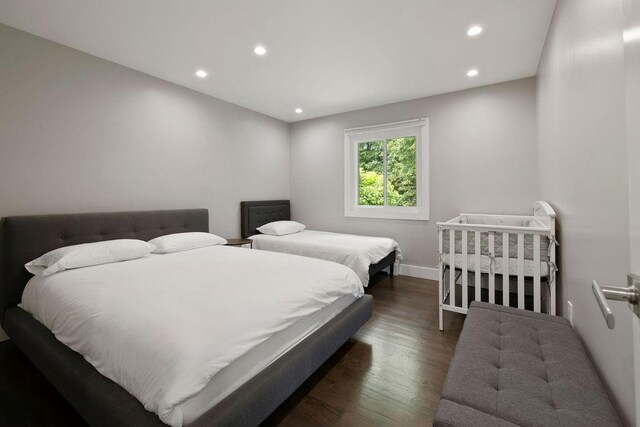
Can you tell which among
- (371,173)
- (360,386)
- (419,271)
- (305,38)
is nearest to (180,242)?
(360,386)

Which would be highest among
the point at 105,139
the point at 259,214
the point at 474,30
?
the point at 474,30

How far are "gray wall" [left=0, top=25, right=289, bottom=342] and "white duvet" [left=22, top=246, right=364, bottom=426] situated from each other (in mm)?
918

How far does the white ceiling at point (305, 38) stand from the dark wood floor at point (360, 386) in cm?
259

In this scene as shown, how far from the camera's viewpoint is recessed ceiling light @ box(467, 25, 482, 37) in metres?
2.30

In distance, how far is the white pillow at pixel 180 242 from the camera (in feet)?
9.28

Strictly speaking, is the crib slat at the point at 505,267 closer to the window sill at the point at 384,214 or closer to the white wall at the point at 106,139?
the window sill at the point at 384,214

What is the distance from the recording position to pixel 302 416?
59.6 inches

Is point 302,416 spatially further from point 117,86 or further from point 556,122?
point 117,86

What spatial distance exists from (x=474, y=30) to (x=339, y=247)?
243 cm

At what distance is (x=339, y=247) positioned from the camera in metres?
3.30

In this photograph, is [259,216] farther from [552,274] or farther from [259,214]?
[552,274]

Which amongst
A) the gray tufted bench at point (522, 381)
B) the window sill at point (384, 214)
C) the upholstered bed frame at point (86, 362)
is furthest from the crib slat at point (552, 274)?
the window sill at point (384, 214)

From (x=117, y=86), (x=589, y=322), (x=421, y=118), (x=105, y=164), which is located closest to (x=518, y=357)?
(x=589, y=322)

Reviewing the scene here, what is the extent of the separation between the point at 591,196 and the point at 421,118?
2.82 meters
